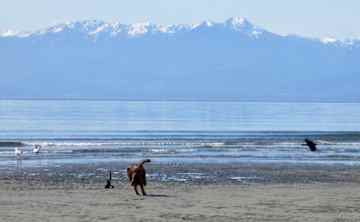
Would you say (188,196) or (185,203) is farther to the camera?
(188,196)

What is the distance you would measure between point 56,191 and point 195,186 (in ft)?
14.3

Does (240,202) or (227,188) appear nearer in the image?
(240,202)

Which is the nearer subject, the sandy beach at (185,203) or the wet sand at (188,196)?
the sandy beach at (185,203)

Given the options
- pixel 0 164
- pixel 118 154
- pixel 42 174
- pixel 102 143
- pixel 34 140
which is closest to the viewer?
pixel 42 174

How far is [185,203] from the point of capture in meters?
25.1

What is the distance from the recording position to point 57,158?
150 feet

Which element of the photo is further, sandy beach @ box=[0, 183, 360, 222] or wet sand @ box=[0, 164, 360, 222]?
wet sand @ box=[0, 164, 360, 222]

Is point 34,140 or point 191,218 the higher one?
point 34,140

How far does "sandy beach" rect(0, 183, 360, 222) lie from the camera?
2234cm

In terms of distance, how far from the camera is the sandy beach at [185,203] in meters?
22.3

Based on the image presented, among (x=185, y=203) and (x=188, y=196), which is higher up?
(x=188, y=196)

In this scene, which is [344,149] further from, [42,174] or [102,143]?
[42,174]

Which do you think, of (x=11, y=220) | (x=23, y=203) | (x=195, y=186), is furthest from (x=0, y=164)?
(x=11, y=220)

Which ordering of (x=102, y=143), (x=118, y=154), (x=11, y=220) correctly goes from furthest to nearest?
(x=102, y=143) < (x=118, y=154) < (x=11, y=220)
